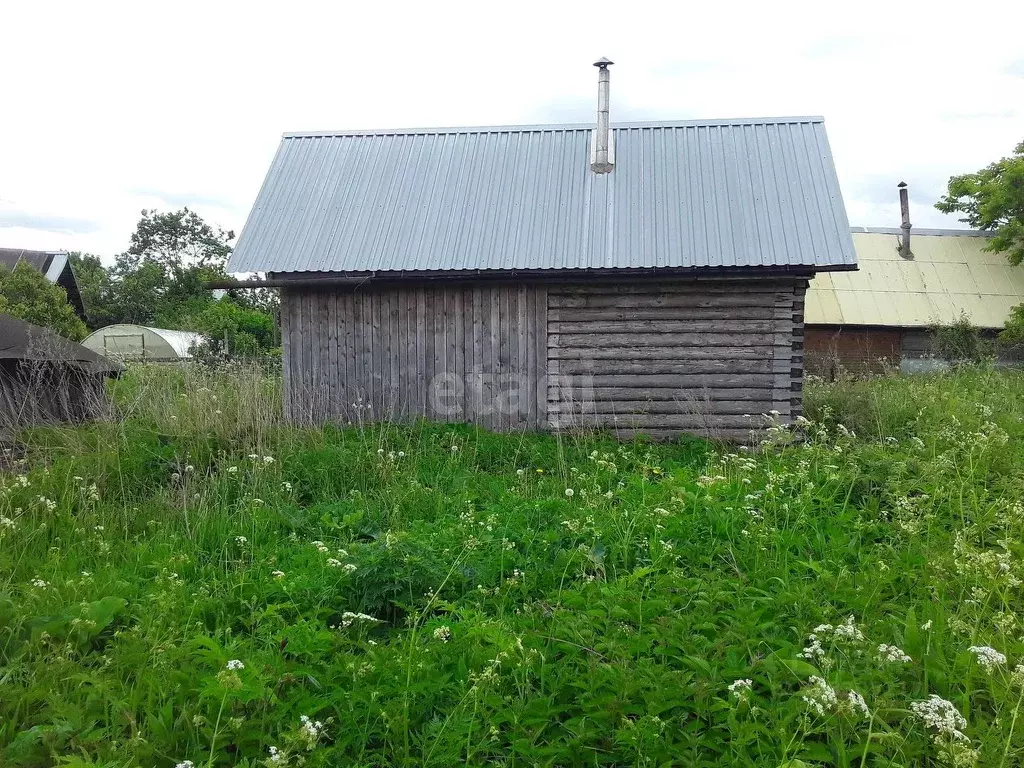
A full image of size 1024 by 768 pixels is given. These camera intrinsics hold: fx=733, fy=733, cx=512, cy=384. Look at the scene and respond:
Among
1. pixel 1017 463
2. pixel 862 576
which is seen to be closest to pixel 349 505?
pixel 862 576

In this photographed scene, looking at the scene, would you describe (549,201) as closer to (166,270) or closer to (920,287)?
(920,287)

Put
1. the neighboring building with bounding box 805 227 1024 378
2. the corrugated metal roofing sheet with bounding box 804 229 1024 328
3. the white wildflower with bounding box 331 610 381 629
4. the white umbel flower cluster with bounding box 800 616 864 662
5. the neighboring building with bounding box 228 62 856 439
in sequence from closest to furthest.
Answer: the white umbel flower cluster with bounding box 800 616 864 662, the white wildflower with bounding box 331 610 381 629, the neighboring building with bounding box 228 62 856 439, the neighboring building with bounding box 805 227 1024 378, the corrugated metal roofing sheet with bounding box 804 229 1024 328

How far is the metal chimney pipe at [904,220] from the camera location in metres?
24.3

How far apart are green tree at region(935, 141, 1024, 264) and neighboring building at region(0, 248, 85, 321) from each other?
105 ft

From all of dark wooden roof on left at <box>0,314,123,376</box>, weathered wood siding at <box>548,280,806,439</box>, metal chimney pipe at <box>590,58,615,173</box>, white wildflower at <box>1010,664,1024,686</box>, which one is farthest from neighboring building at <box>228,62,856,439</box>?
white wildflower at <box>1010,664,1024,686</box>

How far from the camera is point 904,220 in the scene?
2483 cm

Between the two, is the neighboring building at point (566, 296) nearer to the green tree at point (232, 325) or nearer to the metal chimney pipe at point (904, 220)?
the green tree at point (232, 325)

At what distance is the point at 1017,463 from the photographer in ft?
17.3

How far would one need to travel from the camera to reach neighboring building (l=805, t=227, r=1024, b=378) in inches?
850

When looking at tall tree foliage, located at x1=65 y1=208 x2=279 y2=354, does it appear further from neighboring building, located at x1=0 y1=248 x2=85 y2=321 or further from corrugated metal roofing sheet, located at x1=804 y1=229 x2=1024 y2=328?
corrugated metal roofing sheet, located at x1=804 y1=229 x2=1024 y2=328

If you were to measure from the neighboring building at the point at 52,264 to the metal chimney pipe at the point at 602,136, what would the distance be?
960 inches

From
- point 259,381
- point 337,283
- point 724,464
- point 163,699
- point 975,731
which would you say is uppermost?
point 337,283

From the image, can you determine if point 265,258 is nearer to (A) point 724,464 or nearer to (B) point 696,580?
(A) point 724,464

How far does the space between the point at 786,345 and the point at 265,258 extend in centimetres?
721
